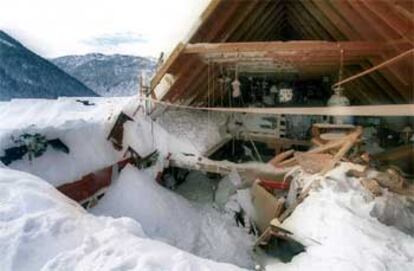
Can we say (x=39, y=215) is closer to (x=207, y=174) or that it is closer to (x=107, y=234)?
(x=107, y=234)

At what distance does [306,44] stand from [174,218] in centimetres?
354

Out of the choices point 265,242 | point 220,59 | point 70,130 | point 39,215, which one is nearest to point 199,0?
point 220,59

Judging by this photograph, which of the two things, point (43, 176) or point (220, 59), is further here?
point (220, 59)

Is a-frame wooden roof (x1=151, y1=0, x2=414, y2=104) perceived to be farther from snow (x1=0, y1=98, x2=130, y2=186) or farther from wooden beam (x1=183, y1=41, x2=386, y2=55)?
snow (x1=0, y1=98, x2=130, y2=186)

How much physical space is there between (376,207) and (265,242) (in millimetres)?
1423

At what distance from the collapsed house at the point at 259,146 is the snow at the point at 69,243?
4 cm

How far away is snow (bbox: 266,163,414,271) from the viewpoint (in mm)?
4000

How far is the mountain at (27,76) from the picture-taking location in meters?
13.6

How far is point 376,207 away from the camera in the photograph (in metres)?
4.97

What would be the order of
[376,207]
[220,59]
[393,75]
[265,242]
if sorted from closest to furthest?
[376,207], [265,242], [393,75], [220,59]

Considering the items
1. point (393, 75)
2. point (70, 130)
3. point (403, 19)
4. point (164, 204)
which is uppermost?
point (403, 19)

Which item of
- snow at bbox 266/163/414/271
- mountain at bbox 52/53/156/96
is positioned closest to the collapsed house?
snow at bbox 266/163/414/271

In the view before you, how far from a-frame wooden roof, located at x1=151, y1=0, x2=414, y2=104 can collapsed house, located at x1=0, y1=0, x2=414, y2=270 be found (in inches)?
1.2

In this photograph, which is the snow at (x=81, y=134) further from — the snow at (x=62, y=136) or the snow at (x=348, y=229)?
the snow at (x=348, y=229)
